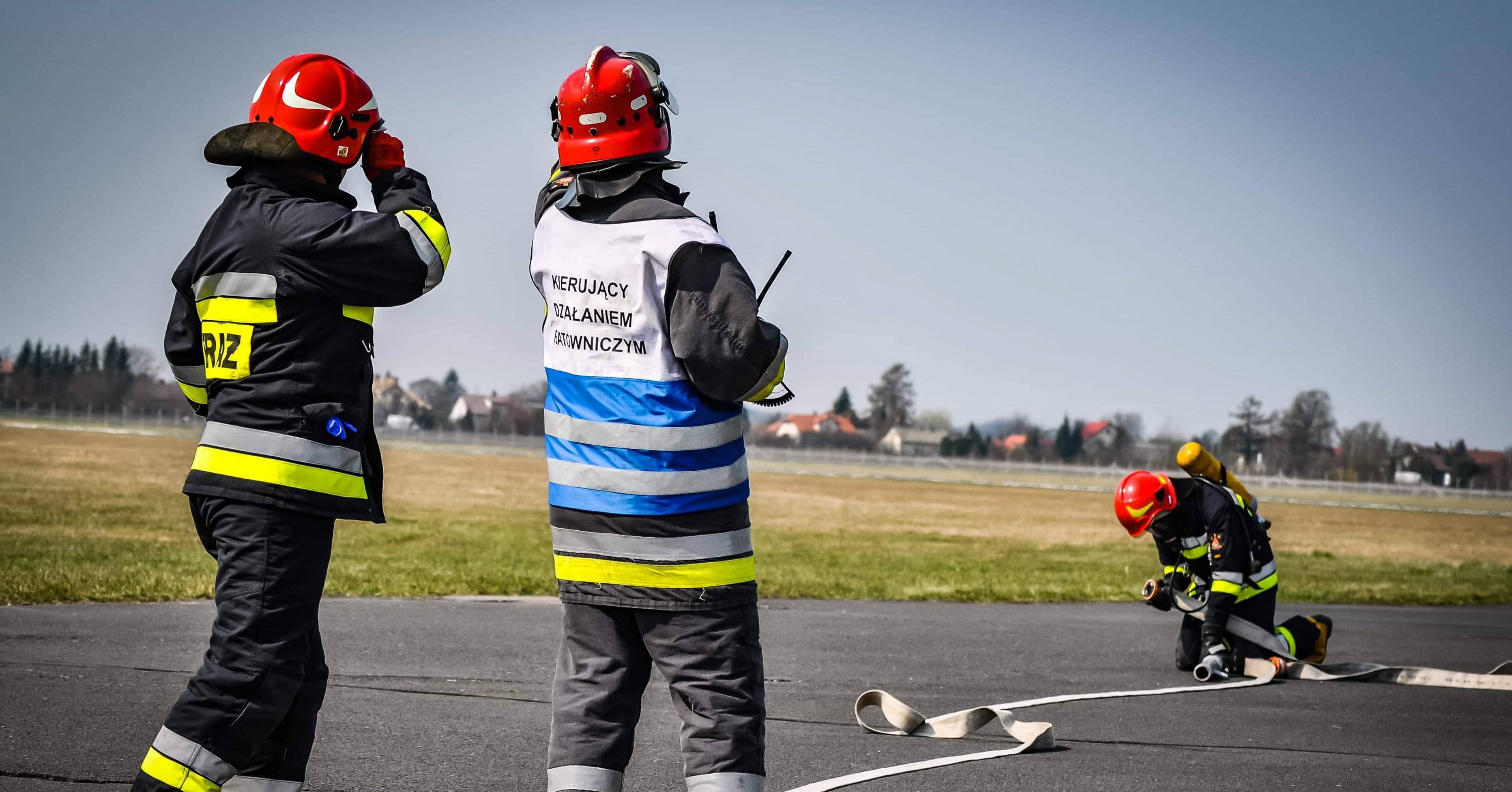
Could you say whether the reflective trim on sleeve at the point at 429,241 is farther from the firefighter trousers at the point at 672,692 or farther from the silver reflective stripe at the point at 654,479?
the firefighter trousers at the point at 672,692

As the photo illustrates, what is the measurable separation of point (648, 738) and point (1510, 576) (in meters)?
20.6

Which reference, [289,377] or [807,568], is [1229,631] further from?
[807,568]

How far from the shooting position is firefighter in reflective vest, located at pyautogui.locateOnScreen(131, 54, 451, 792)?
307cm

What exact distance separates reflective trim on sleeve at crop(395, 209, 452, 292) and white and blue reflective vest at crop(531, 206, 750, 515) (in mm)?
450

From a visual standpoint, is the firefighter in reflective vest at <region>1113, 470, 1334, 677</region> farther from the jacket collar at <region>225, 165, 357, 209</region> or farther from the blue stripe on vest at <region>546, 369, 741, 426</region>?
the jacket collar at <region>225, 165, 357, 209</region>

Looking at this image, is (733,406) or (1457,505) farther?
(1457,505)

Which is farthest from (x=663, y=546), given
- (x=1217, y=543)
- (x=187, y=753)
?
(x=1217, y=543)

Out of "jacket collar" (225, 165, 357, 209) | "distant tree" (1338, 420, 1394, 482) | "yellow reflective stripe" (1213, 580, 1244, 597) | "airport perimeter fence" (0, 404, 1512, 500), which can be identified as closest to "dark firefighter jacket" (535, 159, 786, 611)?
"jacket collar" (225, 165, 357, 209)

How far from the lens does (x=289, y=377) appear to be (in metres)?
3.21

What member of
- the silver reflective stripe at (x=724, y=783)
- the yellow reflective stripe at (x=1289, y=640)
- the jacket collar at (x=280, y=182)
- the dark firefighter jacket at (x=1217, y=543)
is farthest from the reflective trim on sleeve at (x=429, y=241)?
the yellow reflective stripe at (x=1289, y=640)

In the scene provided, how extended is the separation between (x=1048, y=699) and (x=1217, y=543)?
6.07ft

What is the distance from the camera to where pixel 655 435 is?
290 centimetres

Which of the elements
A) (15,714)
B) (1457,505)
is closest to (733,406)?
(15,714)

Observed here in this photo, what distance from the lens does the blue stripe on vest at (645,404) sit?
9.55 feet
